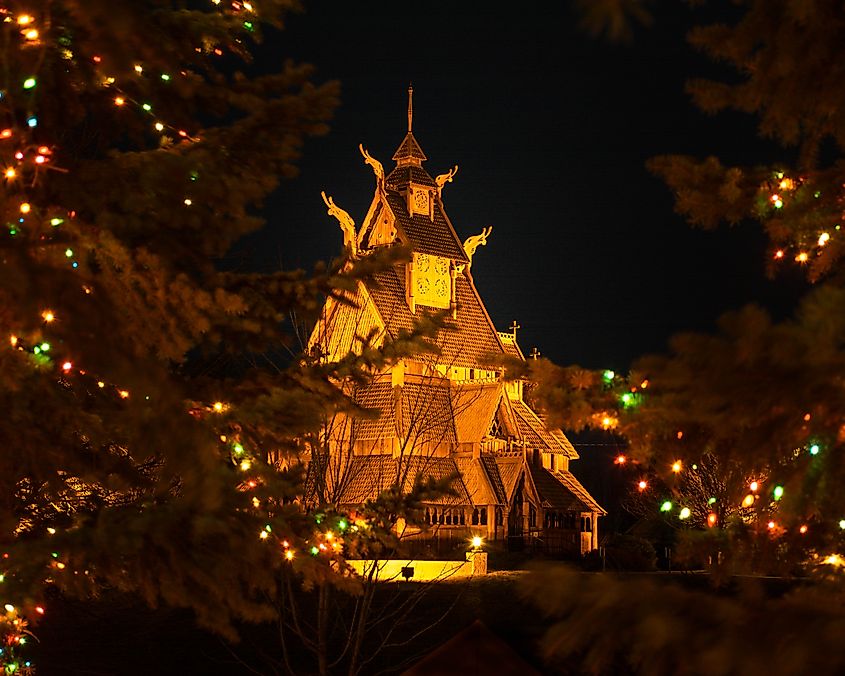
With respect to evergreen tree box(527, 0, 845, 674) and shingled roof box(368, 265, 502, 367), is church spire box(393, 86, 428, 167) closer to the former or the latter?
shingled roof box(368, 265, 502, 367)

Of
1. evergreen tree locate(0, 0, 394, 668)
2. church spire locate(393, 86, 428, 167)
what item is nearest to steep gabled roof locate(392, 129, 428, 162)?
church spire locate(393, 86, 428, 167)

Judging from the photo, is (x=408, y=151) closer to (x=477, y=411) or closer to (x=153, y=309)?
(x=477, y=411)

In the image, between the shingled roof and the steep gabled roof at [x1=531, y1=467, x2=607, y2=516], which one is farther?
the steep gabled roof at [x1=531, y1=467, x2=607, y2=516]

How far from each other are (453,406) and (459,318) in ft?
35.0

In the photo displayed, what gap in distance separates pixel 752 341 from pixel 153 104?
251 inches

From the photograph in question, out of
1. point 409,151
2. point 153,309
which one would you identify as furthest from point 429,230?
point 153,309

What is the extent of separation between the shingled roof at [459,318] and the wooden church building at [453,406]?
0.17 feet

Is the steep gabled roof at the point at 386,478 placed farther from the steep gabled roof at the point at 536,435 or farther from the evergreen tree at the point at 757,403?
the evergreen tree at the point at 757,403

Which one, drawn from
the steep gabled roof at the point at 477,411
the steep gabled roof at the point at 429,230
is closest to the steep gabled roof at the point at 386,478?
the steep gabled roof at the point at 477,411

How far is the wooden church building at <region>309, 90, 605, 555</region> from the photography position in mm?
A: 36156

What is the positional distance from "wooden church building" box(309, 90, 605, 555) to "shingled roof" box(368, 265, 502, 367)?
5 cm

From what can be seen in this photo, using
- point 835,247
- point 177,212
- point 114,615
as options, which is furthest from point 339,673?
point 835,247

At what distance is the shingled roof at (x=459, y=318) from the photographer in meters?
40.4

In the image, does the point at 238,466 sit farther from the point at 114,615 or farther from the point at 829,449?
the point at 114,615
